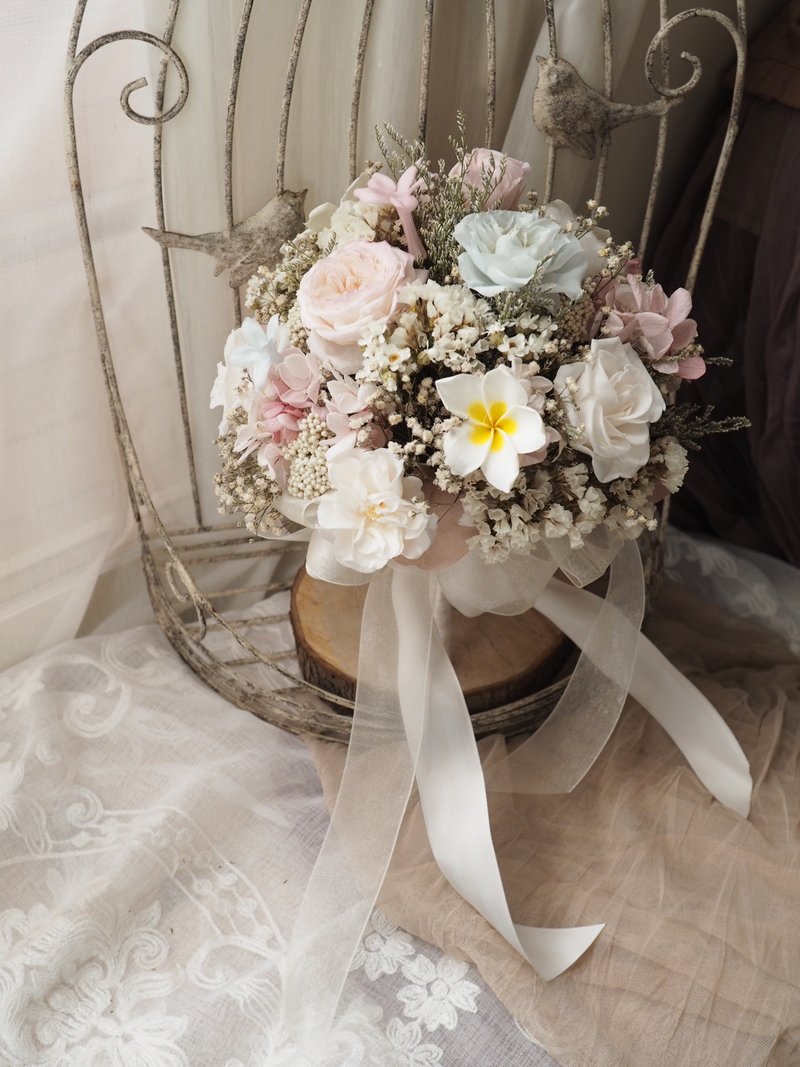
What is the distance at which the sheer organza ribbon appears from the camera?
3.05ft

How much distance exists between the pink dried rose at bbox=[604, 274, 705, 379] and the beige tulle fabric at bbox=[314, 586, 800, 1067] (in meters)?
0.47

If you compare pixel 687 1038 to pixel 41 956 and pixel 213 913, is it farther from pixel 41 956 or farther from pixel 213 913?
pixel 41 956

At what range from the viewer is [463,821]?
98 cm

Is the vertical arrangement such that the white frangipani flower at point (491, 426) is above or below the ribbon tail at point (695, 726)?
above

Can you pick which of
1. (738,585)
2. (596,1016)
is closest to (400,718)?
(596,1016)

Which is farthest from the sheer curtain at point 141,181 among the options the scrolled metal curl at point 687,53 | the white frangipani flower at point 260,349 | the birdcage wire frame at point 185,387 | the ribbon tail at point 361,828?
the ribbon tail at point 361,828

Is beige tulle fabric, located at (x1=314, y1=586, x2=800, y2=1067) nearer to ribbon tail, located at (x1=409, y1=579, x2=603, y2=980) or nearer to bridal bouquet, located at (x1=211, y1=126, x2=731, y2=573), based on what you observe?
ribbon tail, located at (x1=409, y1=579, x2=603, y2=980)

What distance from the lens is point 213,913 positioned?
100 centimetres

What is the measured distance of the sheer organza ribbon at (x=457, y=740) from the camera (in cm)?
93

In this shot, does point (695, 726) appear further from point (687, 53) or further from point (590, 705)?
point (687, 53)

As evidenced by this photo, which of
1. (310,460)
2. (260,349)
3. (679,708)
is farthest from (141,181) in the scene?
(679,708)

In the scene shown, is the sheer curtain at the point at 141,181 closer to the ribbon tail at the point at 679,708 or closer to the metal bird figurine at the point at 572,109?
the metal bird figurine at the point at 572,109

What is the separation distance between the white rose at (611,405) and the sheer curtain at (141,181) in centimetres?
40

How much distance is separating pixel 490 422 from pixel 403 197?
0.73ft
